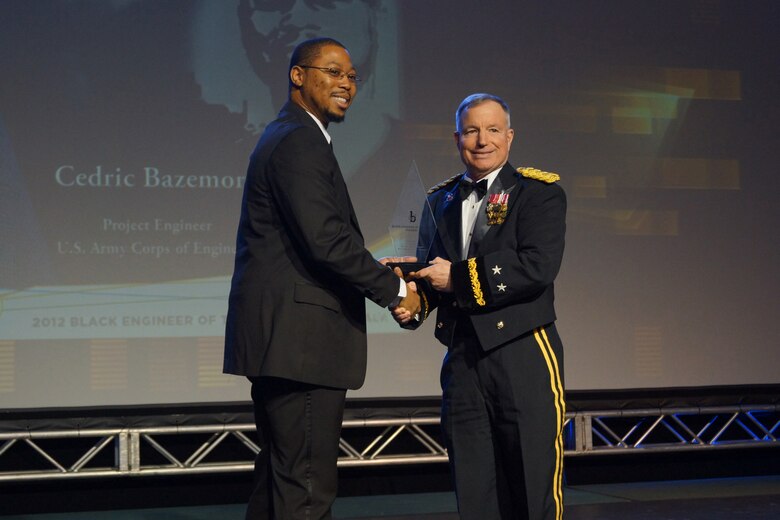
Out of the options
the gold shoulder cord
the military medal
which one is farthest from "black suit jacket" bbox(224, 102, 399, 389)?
the military medal

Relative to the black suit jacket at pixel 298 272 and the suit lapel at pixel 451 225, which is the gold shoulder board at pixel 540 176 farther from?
the black suit jacket at pixel 298 272

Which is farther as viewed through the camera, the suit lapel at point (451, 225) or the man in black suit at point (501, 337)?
the suit lapel at point (451, 225)

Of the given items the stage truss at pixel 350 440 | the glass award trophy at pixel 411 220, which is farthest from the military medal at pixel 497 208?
the stage truss at pixel 350 440

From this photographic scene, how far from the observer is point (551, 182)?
7.57ft

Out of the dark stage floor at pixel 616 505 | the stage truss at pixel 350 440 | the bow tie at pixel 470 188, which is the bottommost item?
the dark stage floor at pixel 616 505

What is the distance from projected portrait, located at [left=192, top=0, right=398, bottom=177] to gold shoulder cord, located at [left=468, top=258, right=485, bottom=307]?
211 cm

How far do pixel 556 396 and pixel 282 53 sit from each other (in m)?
2.55

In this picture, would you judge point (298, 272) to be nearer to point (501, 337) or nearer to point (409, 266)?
point (409, 266)

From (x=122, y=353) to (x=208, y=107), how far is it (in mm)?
1200

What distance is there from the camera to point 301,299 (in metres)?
2.07

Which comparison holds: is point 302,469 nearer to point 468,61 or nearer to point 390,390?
point 390,390

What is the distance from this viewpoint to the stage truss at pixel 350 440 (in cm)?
385

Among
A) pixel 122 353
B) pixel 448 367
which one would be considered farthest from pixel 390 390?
pixel 448 367

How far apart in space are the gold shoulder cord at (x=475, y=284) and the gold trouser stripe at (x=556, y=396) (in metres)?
0.18
